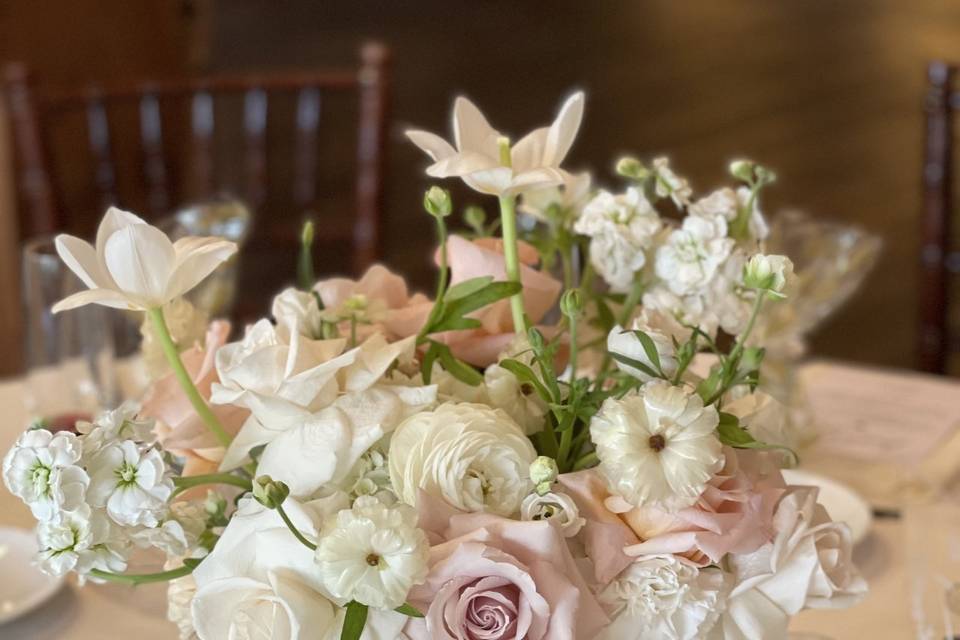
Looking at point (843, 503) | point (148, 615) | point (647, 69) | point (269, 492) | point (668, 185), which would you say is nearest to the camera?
point (269, 492)

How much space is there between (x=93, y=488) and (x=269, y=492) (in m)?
0.09

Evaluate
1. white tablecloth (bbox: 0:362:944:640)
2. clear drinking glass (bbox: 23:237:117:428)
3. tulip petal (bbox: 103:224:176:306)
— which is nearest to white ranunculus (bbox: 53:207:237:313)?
tulip petal (bbox: 103:224:176:306)

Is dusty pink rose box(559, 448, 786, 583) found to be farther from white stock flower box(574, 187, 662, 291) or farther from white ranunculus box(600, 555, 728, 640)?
white stock flower box(574, 187, 662, 291)

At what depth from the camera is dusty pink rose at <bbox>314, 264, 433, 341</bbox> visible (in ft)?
2.24

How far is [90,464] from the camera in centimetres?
55

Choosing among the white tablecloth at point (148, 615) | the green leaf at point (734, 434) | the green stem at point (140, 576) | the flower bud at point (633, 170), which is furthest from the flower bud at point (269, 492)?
the white tablecloth at point (148, 615)

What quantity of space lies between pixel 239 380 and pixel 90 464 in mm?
76

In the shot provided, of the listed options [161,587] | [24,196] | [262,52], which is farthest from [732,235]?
[262,52]

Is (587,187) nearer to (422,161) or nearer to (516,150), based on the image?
(516,150)

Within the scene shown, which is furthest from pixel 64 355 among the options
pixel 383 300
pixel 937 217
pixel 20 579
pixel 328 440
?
pixel 937 217

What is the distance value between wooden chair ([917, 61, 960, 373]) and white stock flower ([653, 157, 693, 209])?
1028 mm

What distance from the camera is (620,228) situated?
0.71 meters

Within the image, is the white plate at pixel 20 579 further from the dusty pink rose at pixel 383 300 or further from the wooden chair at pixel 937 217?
the wooden chair at pixel 937 217

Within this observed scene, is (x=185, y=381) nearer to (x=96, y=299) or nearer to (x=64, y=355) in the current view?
(x=96, y=299)
